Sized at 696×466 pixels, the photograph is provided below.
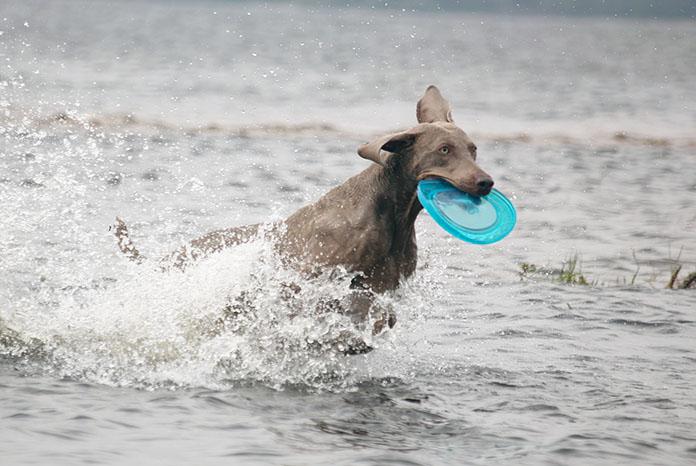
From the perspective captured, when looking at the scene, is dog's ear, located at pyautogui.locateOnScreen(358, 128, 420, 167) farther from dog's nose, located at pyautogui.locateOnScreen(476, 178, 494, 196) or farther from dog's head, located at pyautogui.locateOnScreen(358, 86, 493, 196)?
dog's nose, located at pyautogui.locateOnScreen(476, 178, 494, 196)

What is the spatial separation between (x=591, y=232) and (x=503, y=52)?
175 ft

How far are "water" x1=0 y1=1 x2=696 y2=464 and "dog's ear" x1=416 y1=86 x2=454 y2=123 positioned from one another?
121 cm

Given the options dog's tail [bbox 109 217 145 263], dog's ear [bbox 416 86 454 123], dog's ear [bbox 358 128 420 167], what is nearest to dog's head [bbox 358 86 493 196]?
dog's ear [bbox 358 128 420 167]

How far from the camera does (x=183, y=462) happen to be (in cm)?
711

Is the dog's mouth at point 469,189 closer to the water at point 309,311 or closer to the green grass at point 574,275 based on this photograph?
the water at point 309,311

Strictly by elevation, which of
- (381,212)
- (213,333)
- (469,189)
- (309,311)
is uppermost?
(469,189)

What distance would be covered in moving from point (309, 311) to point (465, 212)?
139cm

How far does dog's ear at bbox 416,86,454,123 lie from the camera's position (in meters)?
9.27

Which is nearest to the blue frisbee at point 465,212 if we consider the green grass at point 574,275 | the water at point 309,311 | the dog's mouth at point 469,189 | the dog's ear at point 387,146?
the dog's mouth at point 469,189

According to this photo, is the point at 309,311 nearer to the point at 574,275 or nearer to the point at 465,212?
the point at 465,212

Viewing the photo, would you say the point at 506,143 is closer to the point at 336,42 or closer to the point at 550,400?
the point at 550,400

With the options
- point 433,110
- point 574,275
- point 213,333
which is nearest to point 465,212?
point 433,110

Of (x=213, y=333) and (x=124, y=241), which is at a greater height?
(x=124, y=241)

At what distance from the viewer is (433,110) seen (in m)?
9.31
